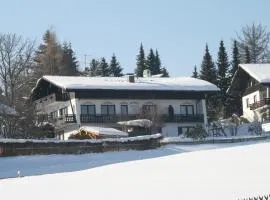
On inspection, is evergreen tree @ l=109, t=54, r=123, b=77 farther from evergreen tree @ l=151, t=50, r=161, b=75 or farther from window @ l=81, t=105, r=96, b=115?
window @ l=81, t=105, r=96, b=115

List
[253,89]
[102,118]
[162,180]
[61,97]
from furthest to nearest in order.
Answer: [253,89], [61,97], [102,118], [162,180]

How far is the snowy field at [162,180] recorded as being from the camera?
17719mm

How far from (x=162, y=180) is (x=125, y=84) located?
40.6 m

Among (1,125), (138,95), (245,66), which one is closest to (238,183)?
(1,125)

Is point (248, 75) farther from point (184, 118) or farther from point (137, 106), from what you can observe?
point (137, 106)

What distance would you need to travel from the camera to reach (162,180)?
832 inches

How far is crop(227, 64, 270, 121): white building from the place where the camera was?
205ft

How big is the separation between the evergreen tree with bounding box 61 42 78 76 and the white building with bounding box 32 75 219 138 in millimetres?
17709

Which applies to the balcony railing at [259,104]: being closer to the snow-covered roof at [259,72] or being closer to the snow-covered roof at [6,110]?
the snow-covered roof at [259,72]

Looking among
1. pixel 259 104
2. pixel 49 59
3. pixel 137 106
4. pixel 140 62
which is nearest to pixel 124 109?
pixel 137 106

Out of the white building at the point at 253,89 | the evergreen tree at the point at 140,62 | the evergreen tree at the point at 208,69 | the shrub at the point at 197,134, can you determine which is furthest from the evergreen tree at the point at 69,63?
the shrub at the point at 197,134

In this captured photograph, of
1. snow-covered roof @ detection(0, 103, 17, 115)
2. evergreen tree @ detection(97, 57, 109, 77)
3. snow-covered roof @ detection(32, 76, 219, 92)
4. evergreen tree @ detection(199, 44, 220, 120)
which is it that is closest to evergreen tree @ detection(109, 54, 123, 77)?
evergreen tree @ detection(97, 57, 109, 77)

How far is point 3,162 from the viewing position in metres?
33.8

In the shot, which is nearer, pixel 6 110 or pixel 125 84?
pixel 6 110
